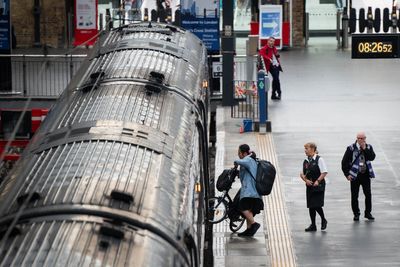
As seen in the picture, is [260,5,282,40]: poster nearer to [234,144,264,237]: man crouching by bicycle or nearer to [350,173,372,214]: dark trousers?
[350,173,372,214]: dark trousers

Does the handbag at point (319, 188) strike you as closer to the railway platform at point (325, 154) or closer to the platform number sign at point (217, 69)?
the railway platform at point (325, 154)

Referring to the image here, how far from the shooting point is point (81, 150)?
11.0 metres

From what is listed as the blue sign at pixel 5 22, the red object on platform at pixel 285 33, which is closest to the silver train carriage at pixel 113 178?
the blue sign at pixel 5 22

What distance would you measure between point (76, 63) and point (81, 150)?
21.6 m

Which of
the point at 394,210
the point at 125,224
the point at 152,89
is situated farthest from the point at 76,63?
the point at 125,224

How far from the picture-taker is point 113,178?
10289 mm

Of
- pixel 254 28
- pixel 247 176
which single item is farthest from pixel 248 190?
pixel 254 28

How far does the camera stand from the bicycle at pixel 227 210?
17.6 meters

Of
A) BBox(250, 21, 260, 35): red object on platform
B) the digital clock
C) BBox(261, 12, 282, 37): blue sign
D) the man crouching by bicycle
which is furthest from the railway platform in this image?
the digital clock

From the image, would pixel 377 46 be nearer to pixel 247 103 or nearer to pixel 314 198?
pixel 247 103

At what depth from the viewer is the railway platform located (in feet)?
55.7

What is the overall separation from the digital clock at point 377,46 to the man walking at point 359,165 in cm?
566

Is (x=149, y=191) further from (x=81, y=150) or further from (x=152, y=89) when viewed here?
(x=152, y=89)

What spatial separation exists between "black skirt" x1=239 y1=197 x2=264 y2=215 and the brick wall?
21.3m
